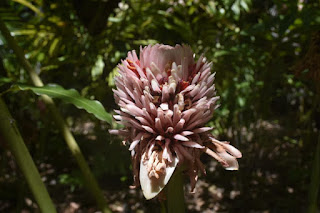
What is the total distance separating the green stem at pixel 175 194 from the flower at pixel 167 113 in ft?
0.12

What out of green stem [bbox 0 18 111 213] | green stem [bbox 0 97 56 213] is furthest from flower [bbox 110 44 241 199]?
green stem [bbox 0 18 111 213]

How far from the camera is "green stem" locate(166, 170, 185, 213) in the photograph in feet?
2.13

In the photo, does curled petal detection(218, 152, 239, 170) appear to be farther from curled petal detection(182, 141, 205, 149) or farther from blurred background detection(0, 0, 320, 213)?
blurred background detection(0, 0, 320, 213)

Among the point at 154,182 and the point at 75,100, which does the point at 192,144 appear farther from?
the point at 75,100

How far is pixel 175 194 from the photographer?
65 centimetres

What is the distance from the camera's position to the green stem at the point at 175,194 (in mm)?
648

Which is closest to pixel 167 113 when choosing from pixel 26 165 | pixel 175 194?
pixel 175 194

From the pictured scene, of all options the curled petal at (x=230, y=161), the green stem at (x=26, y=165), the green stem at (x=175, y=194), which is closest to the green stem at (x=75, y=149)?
the green stem at (x=26, y=165)

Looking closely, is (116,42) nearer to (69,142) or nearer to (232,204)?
(69,142)

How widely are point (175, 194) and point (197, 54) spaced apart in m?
1.42

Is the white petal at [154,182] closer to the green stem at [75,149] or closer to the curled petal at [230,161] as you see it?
the curled petal at [230,161]

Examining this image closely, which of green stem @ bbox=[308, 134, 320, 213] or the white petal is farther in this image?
green stem @ bbox=[308, 134, 320, 213]

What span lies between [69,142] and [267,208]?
1822 millimetres

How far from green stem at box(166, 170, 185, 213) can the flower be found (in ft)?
0.12
